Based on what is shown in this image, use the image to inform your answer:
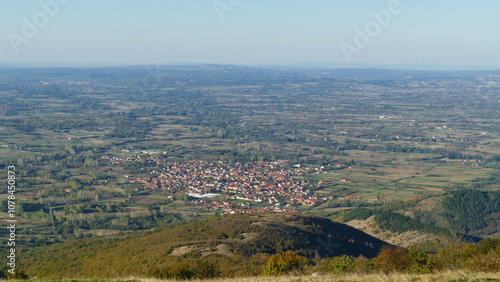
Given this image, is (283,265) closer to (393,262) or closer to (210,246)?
(393,262)

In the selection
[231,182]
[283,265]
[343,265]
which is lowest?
[231,182]

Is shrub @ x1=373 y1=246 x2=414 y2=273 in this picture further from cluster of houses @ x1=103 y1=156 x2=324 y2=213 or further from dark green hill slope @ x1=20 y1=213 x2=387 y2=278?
cluster of houses @ x1=103 y1=156 x2=324 y2=213

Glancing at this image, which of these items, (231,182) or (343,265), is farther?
(231,182)

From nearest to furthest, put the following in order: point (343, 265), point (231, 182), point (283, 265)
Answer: point (343, 265) < point (283, 265) < point (231, 182)

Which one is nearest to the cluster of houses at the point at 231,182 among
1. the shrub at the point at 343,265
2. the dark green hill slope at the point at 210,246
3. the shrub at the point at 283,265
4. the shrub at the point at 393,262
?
the dark green hill slope at the point at 210,246

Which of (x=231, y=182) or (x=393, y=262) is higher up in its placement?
(x=393, y=262)

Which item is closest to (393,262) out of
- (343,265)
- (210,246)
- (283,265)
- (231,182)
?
(343,265)

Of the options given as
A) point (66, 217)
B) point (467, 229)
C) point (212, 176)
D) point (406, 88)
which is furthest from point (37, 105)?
point (406, 88)

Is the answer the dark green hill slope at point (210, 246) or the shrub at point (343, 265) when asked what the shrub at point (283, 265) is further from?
the dark green hill slope at point (210, 246)
